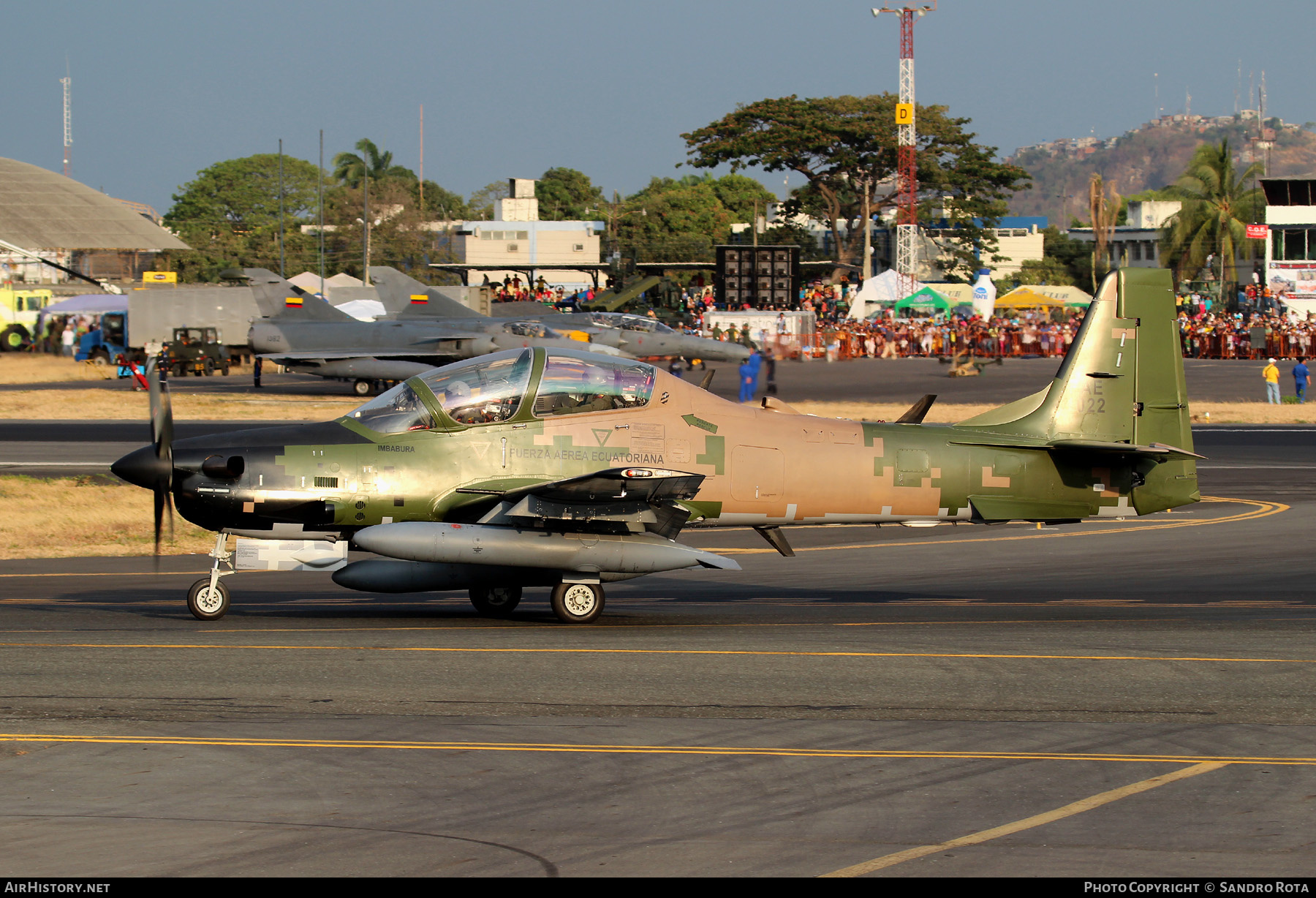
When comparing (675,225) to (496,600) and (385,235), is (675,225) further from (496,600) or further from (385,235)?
(496,600)

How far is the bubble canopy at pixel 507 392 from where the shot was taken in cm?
1270

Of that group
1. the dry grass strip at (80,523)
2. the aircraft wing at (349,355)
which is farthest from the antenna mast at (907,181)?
the dry grass strip at (80,523)

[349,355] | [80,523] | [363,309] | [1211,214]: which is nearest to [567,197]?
[1211,214]

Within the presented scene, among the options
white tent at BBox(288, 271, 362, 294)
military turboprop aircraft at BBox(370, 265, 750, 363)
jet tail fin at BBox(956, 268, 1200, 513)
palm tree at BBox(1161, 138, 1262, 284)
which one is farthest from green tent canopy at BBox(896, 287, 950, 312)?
jet tail fin at BBox(956, 268, 1200, 513)

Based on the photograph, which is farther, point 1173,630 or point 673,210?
point 673,210

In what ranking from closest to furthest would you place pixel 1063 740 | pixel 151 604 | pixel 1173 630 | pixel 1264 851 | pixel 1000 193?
pixel 1264 851 → pixel 1063 740 → pixel 1173 630 → pixel 151 604 → pixel 1000 193

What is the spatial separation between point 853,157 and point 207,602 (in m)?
97.9

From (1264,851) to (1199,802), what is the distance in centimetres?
82

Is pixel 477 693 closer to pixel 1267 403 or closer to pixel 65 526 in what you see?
pixel 65 526

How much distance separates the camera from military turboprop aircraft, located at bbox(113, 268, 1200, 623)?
481 inches

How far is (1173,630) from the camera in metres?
12.6

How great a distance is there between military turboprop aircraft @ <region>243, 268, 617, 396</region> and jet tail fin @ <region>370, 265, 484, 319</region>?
4.46 ft

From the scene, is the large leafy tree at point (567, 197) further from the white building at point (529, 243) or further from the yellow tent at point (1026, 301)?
the yellow tent at point (1026, 301)

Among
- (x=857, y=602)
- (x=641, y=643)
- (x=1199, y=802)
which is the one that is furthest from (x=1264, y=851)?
(x=857, y=602)
